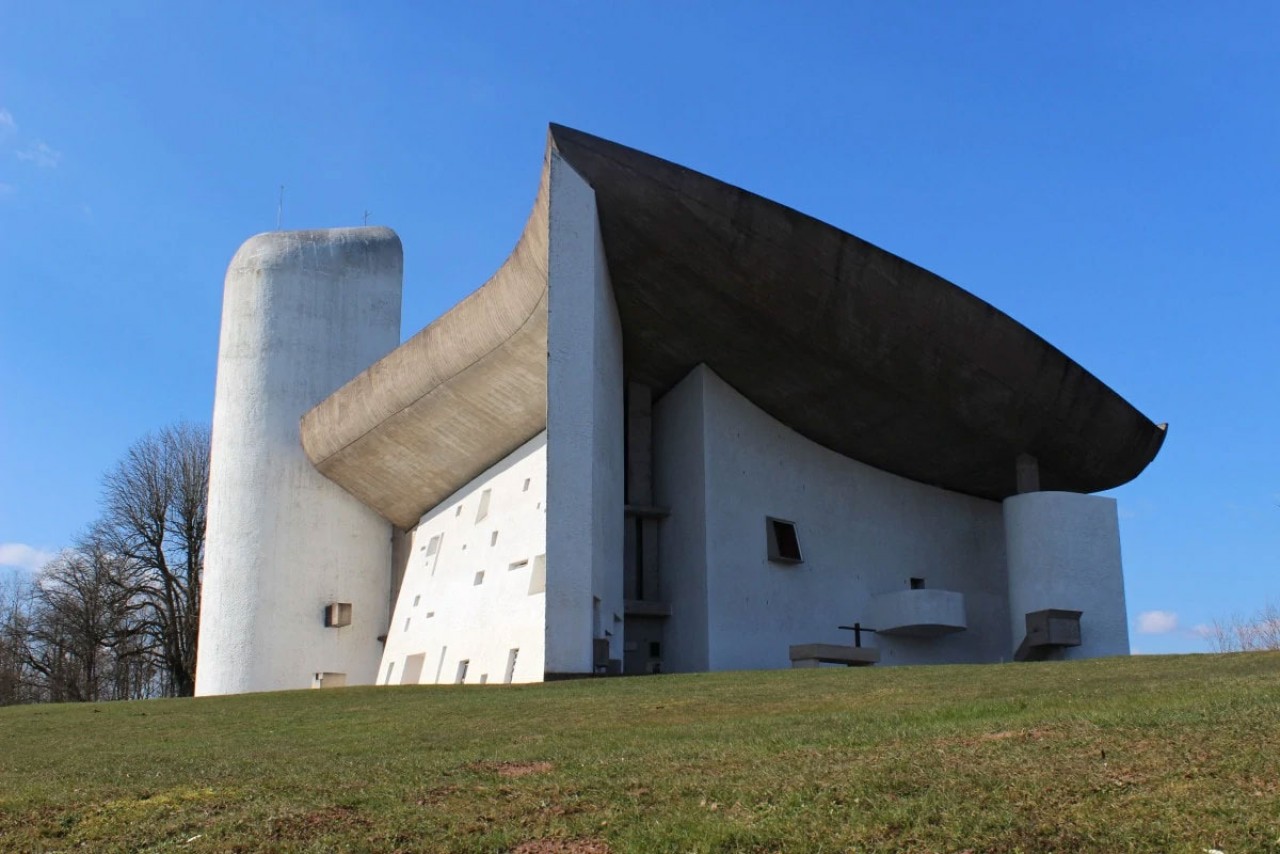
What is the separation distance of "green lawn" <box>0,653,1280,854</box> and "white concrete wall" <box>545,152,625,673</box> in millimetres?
5819

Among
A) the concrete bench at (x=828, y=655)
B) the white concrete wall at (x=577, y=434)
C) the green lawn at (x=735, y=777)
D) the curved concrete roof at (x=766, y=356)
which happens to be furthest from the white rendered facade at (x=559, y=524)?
the green lawn at (x=735, y=777)

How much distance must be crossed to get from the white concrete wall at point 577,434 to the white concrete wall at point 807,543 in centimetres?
285

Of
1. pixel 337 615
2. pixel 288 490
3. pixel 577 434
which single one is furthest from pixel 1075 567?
pixel 288 490

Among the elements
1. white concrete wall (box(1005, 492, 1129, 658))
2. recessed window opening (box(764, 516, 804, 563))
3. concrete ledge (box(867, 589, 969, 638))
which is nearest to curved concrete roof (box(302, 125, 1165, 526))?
white concrete wall (box(1005, 492, 1129, 658))

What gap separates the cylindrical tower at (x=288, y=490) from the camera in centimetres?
2981

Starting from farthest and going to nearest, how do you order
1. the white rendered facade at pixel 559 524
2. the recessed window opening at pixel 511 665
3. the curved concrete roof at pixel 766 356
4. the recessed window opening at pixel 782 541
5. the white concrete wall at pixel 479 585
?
the recessed window opening at pixel 782 541 → the white concrete wall at pixel 479 585 → the recessed window opening at pixel 511 665 → the curved concrete roof at pixel 766 356 → the white rendered facade at pixel 559 524

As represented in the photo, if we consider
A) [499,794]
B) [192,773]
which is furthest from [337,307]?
[499,794]

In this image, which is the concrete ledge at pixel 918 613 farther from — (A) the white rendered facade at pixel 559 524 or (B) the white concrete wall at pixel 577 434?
(B) the white concrete wall at pixel 577 434

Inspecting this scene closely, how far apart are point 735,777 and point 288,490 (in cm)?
2406

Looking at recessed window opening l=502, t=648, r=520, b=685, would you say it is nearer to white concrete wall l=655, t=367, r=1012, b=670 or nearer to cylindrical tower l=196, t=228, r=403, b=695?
white concrete wall l=655, t=367, r=1012, b=670

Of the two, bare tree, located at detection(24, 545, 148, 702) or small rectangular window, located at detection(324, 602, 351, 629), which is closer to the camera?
small rectangular window, located at detection(324, 602, 351, 629)

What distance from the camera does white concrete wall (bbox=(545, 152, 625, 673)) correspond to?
1945 cm

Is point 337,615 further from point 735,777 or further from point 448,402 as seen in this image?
point 735,777

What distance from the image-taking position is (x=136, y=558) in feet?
130
